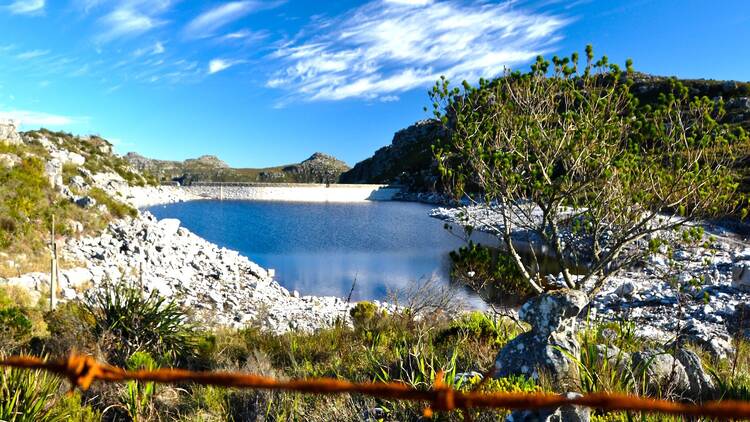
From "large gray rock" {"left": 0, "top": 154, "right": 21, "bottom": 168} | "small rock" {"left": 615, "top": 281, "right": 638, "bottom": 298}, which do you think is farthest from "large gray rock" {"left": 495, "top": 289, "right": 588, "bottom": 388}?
"large gray rock" {"left": 0, "top": 154, "right": 21, "bottom": 168}

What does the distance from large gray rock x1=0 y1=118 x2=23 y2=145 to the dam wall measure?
68.0 m

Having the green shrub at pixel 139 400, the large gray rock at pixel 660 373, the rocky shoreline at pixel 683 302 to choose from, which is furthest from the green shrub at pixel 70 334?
the rocky shoreline at pixel 683 302

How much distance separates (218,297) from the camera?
15.8 meters

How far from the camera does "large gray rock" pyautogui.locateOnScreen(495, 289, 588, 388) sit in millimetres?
5098

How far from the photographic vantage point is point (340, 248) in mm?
32969

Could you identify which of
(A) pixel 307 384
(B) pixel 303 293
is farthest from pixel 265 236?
(A) pixel 307 384

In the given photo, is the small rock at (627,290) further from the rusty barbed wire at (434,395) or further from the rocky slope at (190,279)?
the rusty barbed wire at (434,395)

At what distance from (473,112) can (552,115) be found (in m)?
1.59

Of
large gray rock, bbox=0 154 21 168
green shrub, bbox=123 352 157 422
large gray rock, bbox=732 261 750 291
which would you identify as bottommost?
large gray rock, bbox=732 261 750 291

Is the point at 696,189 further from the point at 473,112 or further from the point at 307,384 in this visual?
the point at 307,384

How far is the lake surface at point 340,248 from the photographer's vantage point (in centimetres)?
2250

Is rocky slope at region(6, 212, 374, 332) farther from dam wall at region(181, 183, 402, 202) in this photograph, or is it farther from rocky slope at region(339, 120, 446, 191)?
rocky slope at region(339, 120, 446, 191)

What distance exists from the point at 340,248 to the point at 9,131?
20.5 m

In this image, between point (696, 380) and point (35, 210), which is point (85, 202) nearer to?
point (35, 210)
